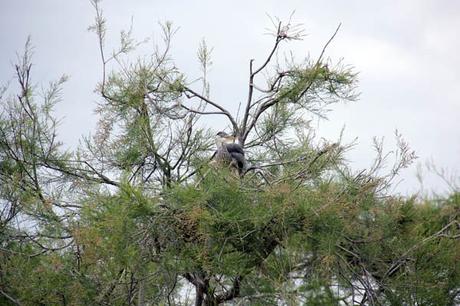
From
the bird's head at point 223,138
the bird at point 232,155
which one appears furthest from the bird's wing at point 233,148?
the bird's head at point 223,138

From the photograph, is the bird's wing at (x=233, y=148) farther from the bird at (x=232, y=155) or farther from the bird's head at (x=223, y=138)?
the bird's head at (x=223, y=138)

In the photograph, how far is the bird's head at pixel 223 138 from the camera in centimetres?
456

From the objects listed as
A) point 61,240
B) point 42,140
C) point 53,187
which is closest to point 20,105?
point 42,140

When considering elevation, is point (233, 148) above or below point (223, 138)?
below

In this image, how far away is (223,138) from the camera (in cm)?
463

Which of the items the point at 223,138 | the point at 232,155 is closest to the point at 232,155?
Answer: the point at 232,155

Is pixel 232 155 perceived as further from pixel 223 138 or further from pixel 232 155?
pixel 223 138

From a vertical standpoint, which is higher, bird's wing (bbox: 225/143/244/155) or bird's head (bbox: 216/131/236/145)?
bird's head (bbox: 216/131/236/145)

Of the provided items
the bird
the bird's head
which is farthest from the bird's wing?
the bird's head

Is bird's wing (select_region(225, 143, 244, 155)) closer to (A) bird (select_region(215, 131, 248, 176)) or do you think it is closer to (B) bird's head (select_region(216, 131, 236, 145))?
(A) bird (select_region(215, 131, 248, 176))

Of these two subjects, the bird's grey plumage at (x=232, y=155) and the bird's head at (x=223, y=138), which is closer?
the bird's grey plumage at (x=232, y=155)

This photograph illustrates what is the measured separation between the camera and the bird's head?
456 centimetres

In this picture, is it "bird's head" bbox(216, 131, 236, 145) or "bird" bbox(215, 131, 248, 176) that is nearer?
"bird" bbox(215, 131, 248, 176)

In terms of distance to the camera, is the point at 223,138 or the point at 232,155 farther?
the point at 223,138
